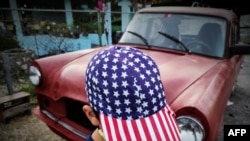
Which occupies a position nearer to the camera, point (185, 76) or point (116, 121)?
point (116, 121)

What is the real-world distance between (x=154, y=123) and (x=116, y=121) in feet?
0.62

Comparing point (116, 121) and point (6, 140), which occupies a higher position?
point (116, 121)

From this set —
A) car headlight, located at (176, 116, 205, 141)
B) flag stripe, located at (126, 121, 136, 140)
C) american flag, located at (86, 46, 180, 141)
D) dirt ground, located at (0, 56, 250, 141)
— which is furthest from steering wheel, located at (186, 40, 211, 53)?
flag stripe, located at (126, 121, 136, 140)

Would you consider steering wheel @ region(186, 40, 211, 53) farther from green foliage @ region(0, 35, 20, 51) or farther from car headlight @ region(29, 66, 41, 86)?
green foliage @ region(0, 35, 20, 51)

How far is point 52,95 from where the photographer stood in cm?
297

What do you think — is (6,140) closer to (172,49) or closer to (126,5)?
(172,49)

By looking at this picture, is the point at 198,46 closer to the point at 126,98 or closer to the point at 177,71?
the point at 177,71

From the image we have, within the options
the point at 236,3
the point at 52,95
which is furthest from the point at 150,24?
the point at 236,3

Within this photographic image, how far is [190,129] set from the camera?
2021mm

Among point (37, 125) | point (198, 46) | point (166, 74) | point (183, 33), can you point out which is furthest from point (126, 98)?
point (37, 125)

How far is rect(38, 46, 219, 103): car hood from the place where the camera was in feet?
8.03

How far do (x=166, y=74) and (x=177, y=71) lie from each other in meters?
0.17

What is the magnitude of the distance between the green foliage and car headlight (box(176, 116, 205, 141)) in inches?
247

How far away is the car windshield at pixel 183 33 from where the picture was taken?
136 inches
